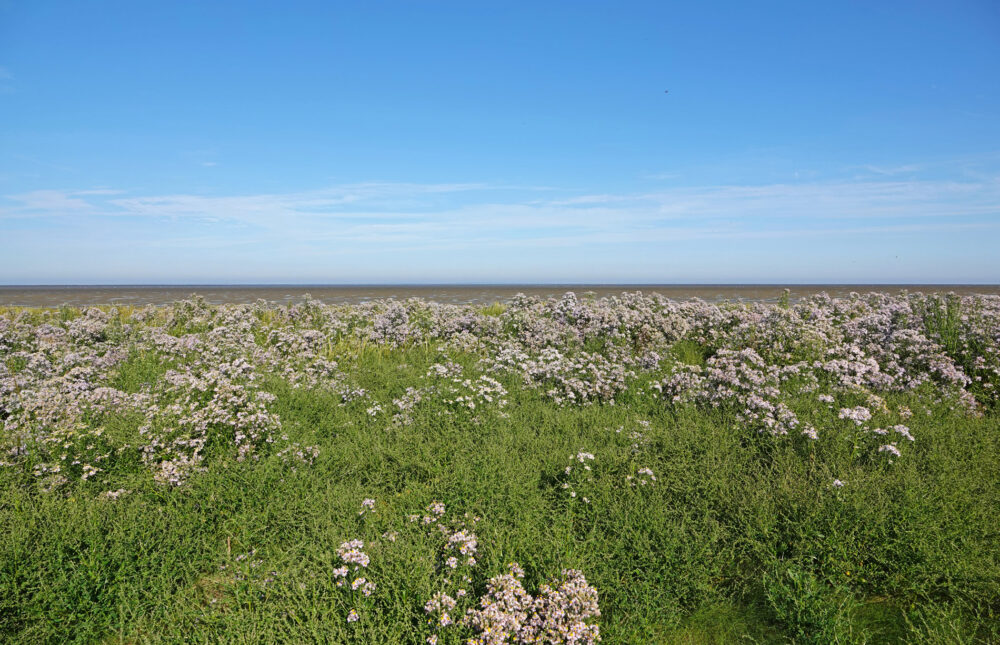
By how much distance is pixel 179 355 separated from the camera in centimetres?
1034

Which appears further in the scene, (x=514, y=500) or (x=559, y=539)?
(x=514, y=500)

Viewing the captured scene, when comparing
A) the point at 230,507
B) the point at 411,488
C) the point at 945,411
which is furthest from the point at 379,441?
the point at 945,411

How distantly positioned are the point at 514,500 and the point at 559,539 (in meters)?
0.72

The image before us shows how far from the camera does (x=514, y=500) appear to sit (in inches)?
206

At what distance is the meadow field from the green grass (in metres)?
0.03

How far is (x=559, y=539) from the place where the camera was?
466cm

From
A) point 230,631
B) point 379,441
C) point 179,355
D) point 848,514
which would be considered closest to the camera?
point 230,631

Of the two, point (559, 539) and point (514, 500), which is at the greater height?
point (514, 500)

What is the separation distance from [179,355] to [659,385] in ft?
30.5

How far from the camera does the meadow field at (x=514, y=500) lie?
4.01 m

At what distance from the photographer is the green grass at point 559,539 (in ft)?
13.1

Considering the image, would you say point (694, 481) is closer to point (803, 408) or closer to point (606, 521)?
point (606, 521)

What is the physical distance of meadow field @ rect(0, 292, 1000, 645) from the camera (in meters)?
4.01

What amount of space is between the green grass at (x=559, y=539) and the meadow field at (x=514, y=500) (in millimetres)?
28
